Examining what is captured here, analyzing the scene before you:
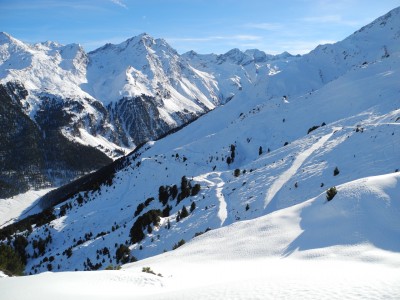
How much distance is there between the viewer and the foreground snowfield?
41.7ft

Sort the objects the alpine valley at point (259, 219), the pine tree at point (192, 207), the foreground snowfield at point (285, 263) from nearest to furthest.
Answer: the foreground snowfield at point (285, 263) → the alpine valley at point (259, 219) → the pine tree at point (192, 207)

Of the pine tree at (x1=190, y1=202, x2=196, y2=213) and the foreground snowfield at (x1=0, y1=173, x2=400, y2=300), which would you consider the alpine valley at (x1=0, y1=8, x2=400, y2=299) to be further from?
the pine tree at (x1=190, y1=202, x2=196, y2=213)

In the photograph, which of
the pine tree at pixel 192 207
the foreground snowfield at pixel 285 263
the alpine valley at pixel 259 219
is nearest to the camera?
the foreground snowfield at pixel 285 263

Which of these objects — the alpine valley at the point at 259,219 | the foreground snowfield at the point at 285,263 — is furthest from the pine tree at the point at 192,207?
the foreground snowfield at the point at 285,263

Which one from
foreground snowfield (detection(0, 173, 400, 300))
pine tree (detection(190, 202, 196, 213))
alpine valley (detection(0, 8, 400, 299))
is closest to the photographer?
foreground snowfield (detection(0, 173, 400, 300))

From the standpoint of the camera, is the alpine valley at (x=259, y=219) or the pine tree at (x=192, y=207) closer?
the alpine valley at (x=259, y=219)

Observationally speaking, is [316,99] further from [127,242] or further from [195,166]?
[127,242]

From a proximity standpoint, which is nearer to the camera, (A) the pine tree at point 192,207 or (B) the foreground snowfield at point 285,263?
(B) the foreground snowfield at point 285,263

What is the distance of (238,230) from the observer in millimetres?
28188

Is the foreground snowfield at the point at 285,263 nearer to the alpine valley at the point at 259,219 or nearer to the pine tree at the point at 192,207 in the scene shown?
the alpine valley at the point at 259,219

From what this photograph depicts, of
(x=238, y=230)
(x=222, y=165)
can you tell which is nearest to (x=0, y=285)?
(x=238, y=230)

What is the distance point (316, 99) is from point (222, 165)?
3832cm

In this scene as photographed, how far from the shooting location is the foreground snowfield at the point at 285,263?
12.7 m

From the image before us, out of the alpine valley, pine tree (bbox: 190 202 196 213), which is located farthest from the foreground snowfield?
pine tree (bbox: 190 202 196 213)
